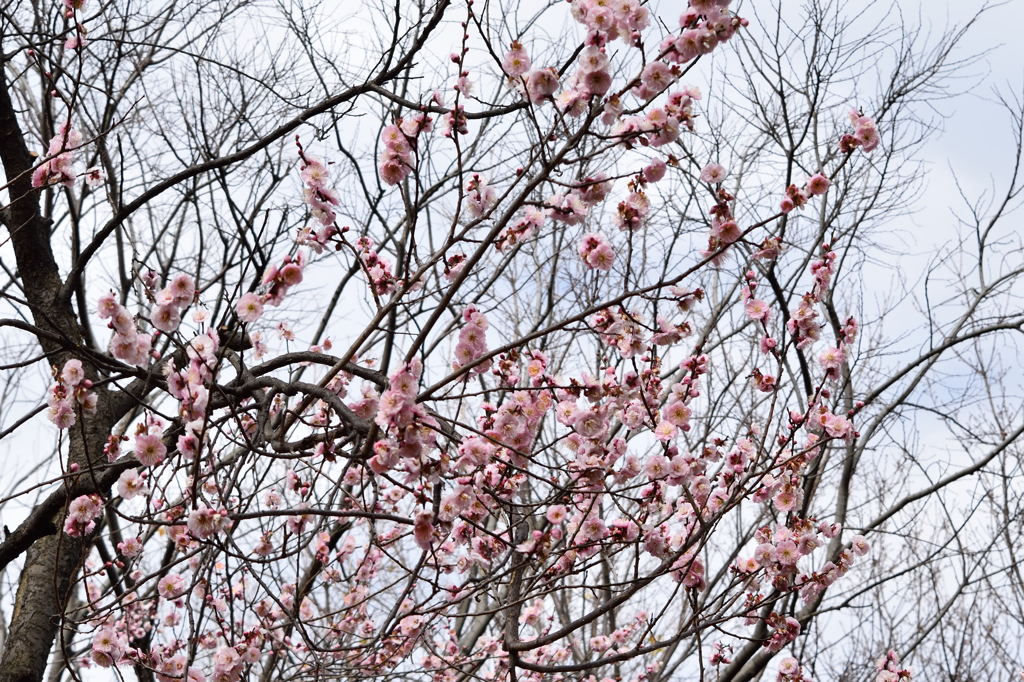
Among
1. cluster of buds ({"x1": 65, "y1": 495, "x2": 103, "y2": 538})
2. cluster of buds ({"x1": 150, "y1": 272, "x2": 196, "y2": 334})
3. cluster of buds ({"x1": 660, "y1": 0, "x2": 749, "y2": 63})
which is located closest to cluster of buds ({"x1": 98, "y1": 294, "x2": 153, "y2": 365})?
cluster of buds ({"x1": 150, "y1": 272, "x2": 196, "y2": 334})

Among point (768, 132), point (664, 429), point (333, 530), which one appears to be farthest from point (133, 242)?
point (664, 429)

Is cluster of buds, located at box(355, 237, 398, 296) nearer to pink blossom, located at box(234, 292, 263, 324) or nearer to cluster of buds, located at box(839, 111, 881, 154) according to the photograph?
pink blossom, located at box(234, 292, 263, 324)

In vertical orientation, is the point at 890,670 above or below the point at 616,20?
below

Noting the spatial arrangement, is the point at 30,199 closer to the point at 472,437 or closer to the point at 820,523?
the point at 472,437

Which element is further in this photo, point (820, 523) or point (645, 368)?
point (820, 523)

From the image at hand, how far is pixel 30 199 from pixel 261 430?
2.67 meters

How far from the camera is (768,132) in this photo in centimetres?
612

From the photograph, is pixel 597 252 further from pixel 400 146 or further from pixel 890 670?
pixel 890 670

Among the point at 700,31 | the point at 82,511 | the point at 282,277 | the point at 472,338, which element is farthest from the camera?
the point at 82,511

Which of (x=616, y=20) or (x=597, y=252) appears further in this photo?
(x=597, y=252)

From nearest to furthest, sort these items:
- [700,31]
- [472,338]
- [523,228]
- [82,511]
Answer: [700,31], [472,338], [523,228], [82,511]

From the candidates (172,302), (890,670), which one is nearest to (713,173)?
(172,302)

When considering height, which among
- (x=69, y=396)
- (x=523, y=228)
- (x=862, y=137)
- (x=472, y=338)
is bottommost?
(x=69, y=396)

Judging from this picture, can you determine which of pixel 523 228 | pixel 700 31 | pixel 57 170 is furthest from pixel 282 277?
pixel 57 170
